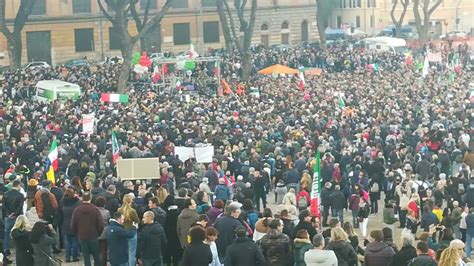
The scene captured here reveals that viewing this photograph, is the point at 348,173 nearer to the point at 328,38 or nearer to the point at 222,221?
the point at 222,221

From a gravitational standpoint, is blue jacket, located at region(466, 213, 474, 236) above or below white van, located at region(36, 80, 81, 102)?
below

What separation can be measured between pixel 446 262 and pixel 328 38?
72282mm

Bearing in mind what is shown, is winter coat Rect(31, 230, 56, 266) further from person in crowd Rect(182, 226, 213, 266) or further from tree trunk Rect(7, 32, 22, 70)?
tree trunk Rect(7, 32, 22, 70)

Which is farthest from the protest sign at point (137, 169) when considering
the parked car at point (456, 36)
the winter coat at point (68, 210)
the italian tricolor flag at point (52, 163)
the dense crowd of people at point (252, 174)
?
the parked car at point (456, 36)

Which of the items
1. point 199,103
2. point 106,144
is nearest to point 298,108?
point 199,103

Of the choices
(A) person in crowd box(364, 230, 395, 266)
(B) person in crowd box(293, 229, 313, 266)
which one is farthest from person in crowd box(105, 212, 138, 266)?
(A) person in crowd box(364, 230, 395, 266)

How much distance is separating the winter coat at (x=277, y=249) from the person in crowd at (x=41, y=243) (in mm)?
3298

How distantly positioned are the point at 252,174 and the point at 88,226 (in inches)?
343

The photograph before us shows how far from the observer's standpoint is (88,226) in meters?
19.2

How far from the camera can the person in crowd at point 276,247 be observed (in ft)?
55.5

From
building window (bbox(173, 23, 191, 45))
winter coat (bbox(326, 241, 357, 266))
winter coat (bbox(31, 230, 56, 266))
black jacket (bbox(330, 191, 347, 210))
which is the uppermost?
building window (bbox(173, 23, 191, 45))

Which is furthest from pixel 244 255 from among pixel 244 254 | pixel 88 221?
pixel 88 221

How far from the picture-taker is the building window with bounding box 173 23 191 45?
274ft

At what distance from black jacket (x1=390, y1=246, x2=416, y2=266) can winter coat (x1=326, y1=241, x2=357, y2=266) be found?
734mm
